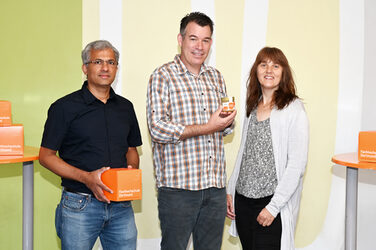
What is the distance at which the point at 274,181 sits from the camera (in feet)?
7.43

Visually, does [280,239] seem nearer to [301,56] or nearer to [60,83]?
[301,56]

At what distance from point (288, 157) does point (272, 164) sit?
0.32ft

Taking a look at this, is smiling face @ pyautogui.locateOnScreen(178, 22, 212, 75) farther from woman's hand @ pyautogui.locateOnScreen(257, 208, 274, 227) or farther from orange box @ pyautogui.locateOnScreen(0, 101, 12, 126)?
orange box @ pyautogui.locateOnScreen(0, 101, 12, 126)

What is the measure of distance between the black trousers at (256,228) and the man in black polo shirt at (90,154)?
0.66 m

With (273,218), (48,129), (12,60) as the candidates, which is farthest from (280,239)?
(12,60)

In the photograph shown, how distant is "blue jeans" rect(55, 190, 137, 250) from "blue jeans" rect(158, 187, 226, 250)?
0.23 meters

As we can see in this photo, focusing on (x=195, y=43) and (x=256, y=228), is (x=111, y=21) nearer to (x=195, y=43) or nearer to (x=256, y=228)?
(x=195, y=43)

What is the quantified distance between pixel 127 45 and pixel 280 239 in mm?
1982

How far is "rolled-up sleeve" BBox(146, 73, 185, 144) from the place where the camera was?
2250 mm

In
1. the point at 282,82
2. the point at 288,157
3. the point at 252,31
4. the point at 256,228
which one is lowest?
the point at 256,228

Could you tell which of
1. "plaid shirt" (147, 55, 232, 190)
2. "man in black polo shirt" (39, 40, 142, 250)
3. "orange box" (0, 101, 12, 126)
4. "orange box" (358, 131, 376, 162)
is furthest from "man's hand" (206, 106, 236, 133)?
"orange box" (0, 101, 12, 126)

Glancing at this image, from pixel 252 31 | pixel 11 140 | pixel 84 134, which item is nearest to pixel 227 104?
pixel 84 134

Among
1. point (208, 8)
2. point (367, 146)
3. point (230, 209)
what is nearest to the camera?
point (367, 146)

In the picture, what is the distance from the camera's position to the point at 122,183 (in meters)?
1.97
